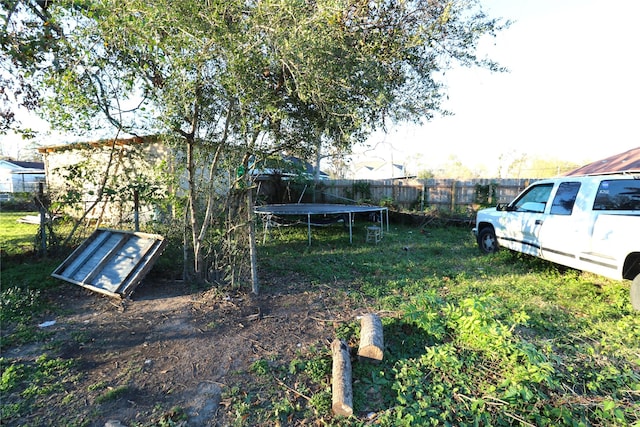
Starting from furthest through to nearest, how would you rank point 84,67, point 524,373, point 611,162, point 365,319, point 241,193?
point 611,162 → point 241,193 → point 84,67 → point 365,319 → point 524,373

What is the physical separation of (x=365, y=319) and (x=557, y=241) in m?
3.68

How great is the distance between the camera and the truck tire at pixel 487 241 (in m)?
7.49

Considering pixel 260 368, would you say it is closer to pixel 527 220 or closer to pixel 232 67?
pixel 232 67

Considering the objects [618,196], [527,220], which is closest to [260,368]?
[618,196]

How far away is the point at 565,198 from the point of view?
525cm

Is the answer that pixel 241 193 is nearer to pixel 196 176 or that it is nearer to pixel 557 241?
pixel 196 176

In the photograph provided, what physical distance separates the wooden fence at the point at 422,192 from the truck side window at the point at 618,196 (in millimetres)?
7696

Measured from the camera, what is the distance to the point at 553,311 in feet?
14.1

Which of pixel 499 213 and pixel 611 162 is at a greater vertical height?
pixel 611 162

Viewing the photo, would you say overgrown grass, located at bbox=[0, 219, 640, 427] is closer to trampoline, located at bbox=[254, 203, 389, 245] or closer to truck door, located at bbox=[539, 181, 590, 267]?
truck door, located at bbox=[539, 181, 590, 267]

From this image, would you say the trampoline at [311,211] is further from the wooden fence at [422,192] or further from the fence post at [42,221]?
the fence post at [42,221]

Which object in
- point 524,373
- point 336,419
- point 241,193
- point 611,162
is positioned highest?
point 611,162

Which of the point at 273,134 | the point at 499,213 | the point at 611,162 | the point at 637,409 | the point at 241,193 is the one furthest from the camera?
the point at 611,162

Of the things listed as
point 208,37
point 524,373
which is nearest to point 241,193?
point 208,37
